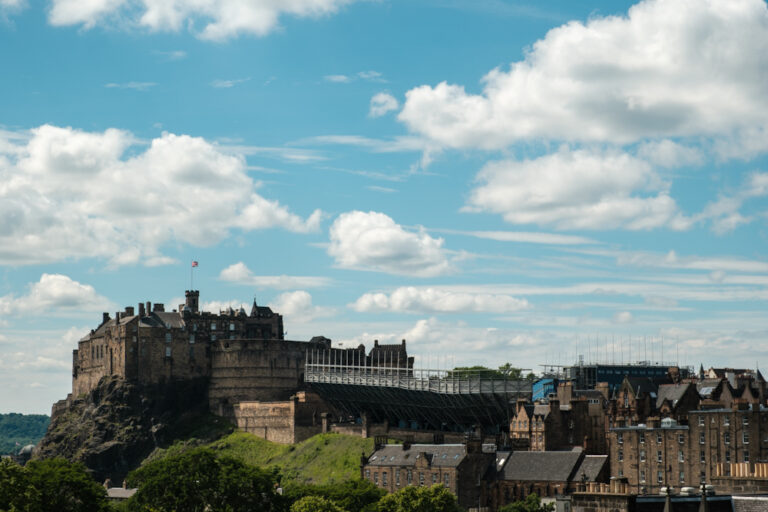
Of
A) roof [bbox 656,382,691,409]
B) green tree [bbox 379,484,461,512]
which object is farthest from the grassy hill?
roof [bbox 656,382,691,409]

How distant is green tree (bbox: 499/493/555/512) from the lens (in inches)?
4870

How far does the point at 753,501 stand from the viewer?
56906 mm

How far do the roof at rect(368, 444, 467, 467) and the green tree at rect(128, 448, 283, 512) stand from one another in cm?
2482

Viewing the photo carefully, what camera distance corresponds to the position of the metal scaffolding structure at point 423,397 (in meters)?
164

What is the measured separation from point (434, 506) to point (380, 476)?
2505 cm

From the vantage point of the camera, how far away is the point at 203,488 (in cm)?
11725

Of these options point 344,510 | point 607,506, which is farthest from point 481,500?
point 607,506

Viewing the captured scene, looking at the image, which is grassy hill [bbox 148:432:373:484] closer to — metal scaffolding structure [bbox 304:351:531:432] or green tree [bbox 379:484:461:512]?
metal scaffolding structure [bbox 304:351:531:432]

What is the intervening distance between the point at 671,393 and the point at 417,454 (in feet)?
109

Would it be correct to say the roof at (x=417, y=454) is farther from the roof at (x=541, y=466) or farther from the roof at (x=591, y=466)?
the roof at (x=591, y=466)

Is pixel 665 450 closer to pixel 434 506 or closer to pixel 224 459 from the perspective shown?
pixel 434 506

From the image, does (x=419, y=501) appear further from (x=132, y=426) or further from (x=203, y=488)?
(x=132, y=426)

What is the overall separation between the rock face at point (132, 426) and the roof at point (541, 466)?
2596 inches

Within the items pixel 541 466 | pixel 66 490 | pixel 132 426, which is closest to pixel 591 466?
pixel 541 466
